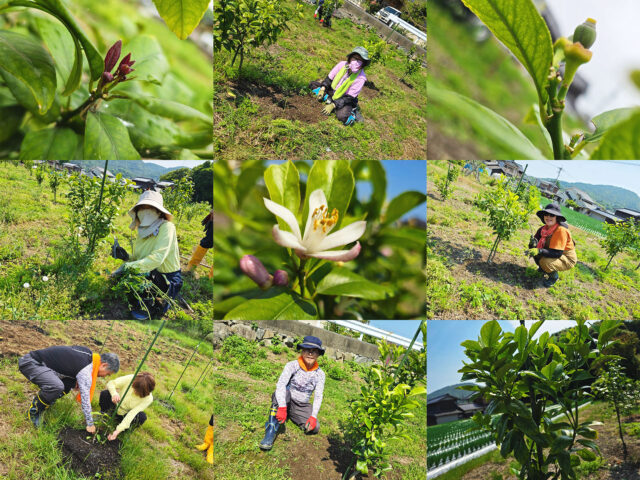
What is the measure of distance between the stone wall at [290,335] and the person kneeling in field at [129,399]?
528 mm

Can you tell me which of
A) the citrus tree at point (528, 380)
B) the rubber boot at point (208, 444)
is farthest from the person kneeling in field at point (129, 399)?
the citrus tree at point (528, 380)

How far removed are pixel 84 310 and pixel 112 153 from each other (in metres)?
1.16

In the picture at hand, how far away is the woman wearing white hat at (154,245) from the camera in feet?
8.95

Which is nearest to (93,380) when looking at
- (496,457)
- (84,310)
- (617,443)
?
(84,310)

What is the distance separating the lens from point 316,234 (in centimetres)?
242

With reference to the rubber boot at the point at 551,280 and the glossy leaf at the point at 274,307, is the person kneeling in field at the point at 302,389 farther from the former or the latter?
the rubber boot at the point at 551,280

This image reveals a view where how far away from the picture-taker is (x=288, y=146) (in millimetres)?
2883

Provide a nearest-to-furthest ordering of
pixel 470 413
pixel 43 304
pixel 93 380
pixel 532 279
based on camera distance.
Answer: pixel 43 304 → pixel 93 380 → pixel 532 279 → pixel 470 413

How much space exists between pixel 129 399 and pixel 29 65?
2368mm

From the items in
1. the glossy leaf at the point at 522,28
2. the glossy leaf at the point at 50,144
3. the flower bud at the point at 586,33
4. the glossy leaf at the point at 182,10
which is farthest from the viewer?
the glossy leaf at the point at 50,144

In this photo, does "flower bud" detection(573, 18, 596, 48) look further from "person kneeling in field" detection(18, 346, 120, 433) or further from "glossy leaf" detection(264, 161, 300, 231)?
"person kneeling in field" detection(18, 346, 120, 433)

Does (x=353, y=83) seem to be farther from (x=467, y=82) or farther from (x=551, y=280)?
(x=551, y=280)

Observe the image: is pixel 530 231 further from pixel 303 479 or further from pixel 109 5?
pixel 109 5

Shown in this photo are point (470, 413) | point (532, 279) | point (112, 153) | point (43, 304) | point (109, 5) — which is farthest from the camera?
point (470, 413)
